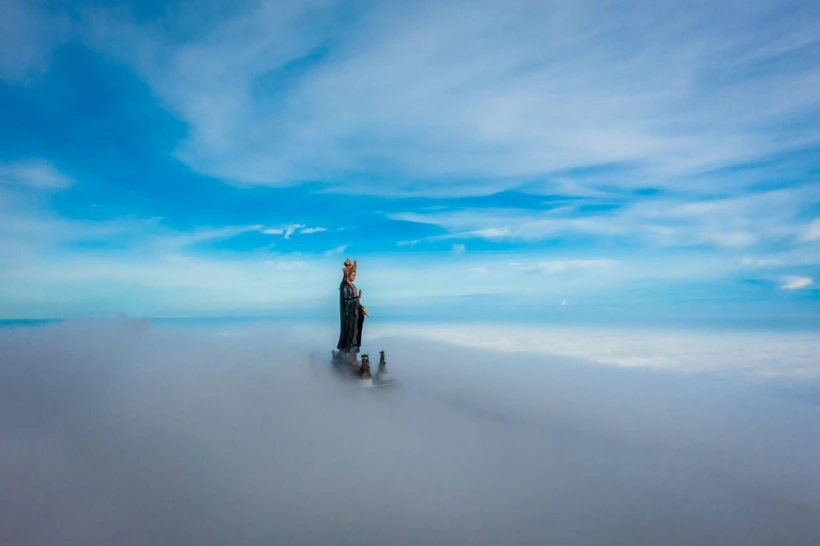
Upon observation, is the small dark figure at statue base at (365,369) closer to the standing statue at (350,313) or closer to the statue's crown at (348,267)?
the standing statue at (350,313)

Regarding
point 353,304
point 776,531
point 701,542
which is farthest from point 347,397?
point 776,531

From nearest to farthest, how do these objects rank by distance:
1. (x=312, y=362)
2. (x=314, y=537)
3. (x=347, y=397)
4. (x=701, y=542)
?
1. (x=314, y=537)
2. (x=701, y=542)
3. (x=347, y=397)
4. (x=312, y=362)

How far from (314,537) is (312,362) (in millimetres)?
11869

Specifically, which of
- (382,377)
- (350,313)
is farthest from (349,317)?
(382,377)

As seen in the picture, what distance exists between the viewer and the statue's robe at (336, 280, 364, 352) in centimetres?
2442

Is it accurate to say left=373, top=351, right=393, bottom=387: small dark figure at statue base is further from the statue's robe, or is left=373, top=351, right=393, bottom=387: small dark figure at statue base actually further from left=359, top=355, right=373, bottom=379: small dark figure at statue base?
the statue's robe

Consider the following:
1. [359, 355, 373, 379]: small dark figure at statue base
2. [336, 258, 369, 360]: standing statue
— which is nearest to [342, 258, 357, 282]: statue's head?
[336, 258, 369, 360]: standing statue

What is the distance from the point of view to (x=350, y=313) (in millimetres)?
24406

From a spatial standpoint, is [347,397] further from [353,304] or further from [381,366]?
[353,304]

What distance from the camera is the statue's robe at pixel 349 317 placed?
24422 millimetres

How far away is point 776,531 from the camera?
18.5 m

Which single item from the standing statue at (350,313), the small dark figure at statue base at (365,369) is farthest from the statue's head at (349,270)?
the small dark figure at statue base at (365,369)

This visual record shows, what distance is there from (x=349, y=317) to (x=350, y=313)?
0.23 metres

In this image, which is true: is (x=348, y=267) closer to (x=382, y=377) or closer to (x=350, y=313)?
(x=350, y=313)
